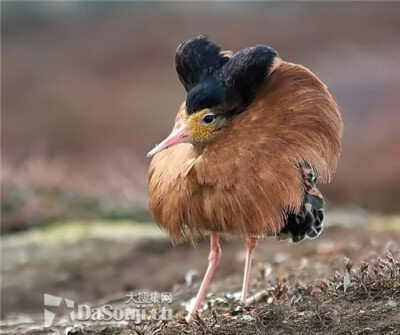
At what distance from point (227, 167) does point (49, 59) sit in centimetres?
2188

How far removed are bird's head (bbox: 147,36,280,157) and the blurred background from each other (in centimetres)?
565

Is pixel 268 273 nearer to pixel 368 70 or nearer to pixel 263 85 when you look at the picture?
pixel 263 85

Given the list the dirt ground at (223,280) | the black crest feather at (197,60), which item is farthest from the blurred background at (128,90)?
the black crest feather at (197,60)

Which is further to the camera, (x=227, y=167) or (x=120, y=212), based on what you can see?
(x=120, y=212)

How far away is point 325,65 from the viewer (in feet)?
71.1

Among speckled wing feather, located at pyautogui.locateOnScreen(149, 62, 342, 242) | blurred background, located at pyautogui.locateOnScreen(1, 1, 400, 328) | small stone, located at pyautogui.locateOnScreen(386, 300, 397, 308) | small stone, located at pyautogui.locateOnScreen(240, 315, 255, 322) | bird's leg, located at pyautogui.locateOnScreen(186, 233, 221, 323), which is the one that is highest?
blurred background, located at pyautogui.locateOnScreen(1, 1, 400, 328)

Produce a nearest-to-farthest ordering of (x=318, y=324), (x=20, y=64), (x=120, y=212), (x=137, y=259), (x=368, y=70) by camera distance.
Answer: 1. (x=318, y=324)
2. (x=137, y=259)
3. (x=120, y=212)
4. (x=368, y=70)
5. (x=20, y=64)

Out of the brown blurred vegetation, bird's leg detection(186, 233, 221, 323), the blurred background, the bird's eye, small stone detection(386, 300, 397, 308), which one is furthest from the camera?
the brown blurred vegetation

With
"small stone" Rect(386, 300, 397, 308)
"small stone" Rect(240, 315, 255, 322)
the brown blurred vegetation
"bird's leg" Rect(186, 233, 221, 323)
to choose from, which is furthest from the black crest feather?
the brown blurred vegetation

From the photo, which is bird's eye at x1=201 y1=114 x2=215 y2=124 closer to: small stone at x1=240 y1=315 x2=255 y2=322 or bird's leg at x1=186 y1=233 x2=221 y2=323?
bird's leg at x1=186 y1=233 x2=221 y2=323

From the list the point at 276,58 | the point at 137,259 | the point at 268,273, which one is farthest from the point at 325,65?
the point at 276,58

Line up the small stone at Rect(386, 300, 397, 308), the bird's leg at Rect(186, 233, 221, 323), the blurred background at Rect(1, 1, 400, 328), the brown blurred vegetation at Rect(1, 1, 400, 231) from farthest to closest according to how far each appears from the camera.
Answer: the brown blurred vegetation at Rect(1, 1, 400, 231)
the blurred background at Rect(1, 1, 400, 328)
the bird's leg at Rect(186, 233, 221, 323)
the small stone at Rect(386, 300, 397, 308)

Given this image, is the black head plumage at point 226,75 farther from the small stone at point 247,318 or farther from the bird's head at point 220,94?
the small stone at point 247,318

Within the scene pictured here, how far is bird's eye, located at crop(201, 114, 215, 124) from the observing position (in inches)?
201
